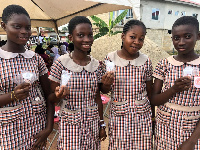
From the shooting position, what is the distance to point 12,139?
4.72ft

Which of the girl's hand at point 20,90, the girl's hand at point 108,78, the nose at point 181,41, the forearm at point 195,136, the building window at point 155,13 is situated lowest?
the forearm at point 195,136

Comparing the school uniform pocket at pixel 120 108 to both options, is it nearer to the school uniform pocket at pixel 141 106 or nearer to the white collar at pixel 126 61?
the school uniform pocket at pixel 141 106

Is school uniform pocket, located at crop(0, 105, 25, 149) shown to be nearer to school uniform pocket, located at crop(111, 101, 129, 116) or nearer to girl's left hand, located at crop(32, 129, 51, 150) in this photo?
girl's left hand, located at crop(32, 129, 51, 150)

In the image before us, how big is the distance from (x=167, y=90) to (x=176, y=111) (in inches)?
9.6

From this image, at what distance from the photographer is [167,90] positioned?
166 cm

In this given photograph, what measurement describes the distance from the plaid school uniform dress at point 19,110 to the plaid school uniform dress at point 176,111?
52.7 inches

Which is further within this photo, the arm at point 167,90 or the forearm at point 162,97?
the forearm at point 162,97

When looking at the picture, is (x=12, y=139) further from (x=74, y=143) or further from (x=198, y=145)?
(x=198, y=145)

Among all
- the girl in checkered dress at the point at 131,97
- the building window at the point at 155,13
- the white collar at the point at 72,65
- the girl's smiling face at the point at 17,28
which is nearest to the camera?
the girl's smiling face at the point at 17,28

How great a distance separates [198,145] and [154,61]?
26.3 ft

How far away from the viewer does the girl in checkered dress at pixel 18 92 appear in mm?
1387

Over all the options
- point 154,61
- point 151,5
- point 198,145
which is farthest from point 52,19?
point 151,5

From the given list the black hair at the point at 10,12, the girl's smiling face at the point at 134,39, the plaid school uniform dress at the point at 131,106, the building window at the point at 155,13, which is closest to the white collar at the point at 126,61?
the plaid school uniform dress at the point at 131,106

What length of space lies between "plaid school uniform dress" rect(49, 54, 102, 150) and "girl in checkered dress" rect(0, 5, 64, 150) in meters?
0.20
